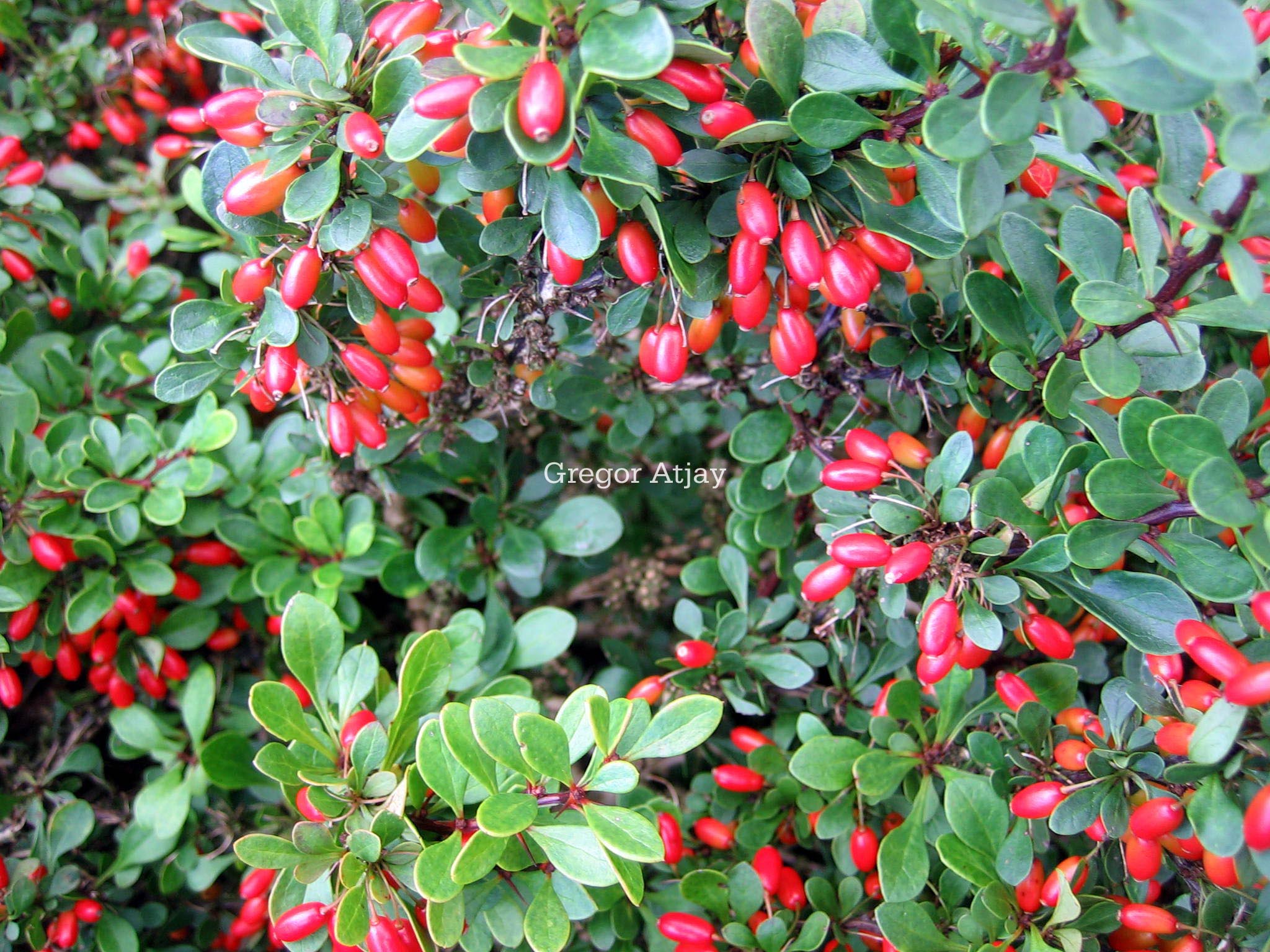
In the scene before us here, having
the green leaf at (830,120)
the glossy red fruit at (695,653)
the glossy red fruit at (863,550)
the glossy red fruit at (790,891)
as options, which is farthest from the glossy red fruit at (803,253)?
the glossy red fruit at (790,891)

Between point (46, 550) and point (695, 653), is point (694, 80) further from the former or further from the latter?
point (46, 550)

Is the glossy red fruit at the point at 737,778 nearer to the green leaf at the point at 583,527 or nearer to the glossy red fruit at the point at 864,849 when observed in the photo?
the glossy red fruit at the point at 864,849

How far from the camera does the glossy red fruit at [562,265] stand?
1.09 m

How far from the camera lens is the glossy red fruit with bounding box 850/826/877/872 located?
1.46 metres

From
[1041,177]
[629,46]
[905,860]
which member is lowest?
[905,860]

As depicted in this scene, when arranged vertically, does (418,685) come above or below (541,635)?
above

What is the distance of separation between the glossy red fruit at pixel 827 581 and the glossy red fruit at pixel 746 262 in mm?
442

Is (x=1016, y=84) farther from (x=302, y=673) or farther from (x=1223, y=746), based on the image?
(x=302, y=673)

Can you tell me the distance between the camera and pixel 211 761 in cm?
159

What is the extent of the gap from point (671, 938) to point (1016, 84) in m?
1.29

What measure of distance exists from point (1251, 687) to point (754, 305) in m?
0.74

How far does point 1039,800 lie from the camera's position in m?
1.20

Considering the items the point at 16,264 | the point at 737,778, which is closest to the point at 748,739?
the point at 737,778

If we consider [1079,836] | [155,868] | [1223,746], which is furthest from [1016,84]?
[155,868]
